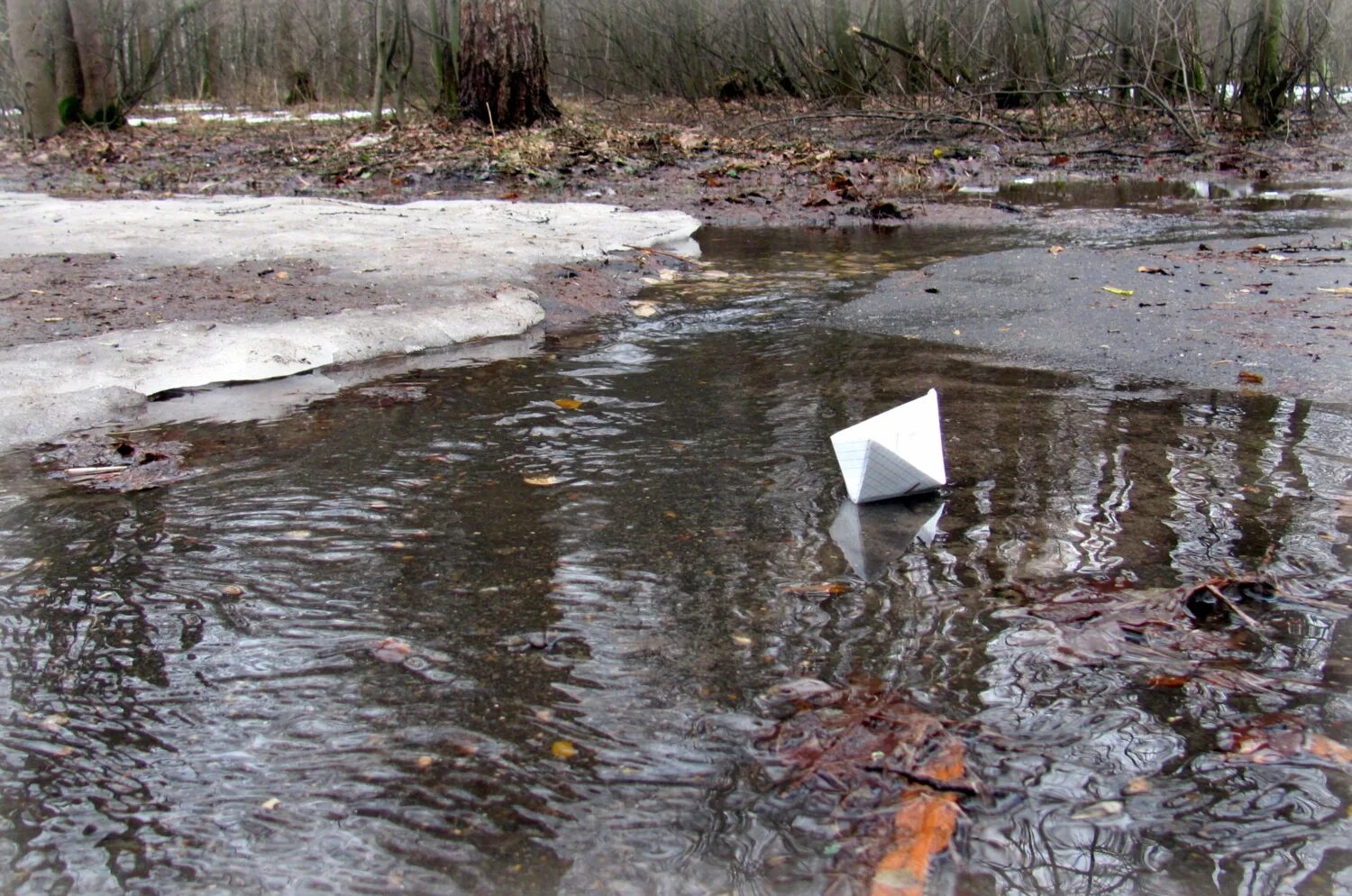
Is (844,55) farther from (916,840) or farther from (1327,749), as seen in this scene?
(916,840)

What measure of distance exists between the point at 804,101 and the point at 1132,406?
535 inches

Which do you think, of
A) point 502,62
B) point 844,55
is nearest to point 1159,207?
point 502,62

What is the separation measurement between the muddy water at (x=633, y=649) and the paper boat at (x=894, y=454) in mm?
76

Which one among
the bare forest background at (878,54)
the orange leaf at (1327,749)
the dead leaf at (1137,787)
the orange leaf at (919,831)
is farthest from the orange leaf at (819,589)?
the bare forest background at (878,54)

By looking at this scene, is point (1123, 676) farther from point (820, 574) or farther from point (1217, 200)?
point (1217, 200)

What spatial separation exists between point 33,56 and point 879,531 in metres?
14.2

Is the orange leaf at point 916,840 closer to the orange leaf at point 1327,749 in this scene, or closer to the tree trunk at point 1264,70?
the orange leaf at point 1327,749

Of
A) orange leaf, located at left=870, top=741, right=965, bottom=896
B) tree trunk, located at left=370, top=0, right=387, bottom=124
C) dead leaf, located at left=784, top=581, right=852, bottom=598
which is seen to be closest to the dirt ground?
tree trunk, located at left=370, top=0, right=387, bottom=124

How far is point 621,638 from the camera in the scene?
231 cm

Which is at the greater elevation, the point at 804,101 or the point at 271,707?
the point at 804,101

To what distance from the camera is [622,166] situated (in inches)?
441

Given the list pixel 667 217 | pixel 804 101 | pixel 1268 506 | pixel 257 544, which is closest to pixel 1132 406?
pixel 1268 506

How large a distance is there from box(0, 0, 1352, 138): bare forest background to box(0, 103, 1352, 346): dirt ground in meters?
0.64

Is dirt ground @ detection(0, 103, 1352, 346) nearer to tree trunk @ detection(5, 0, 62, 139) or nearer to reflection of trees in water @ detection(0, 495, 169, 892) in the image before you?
tree trunk @ detection(5, 0, 62, 139)
